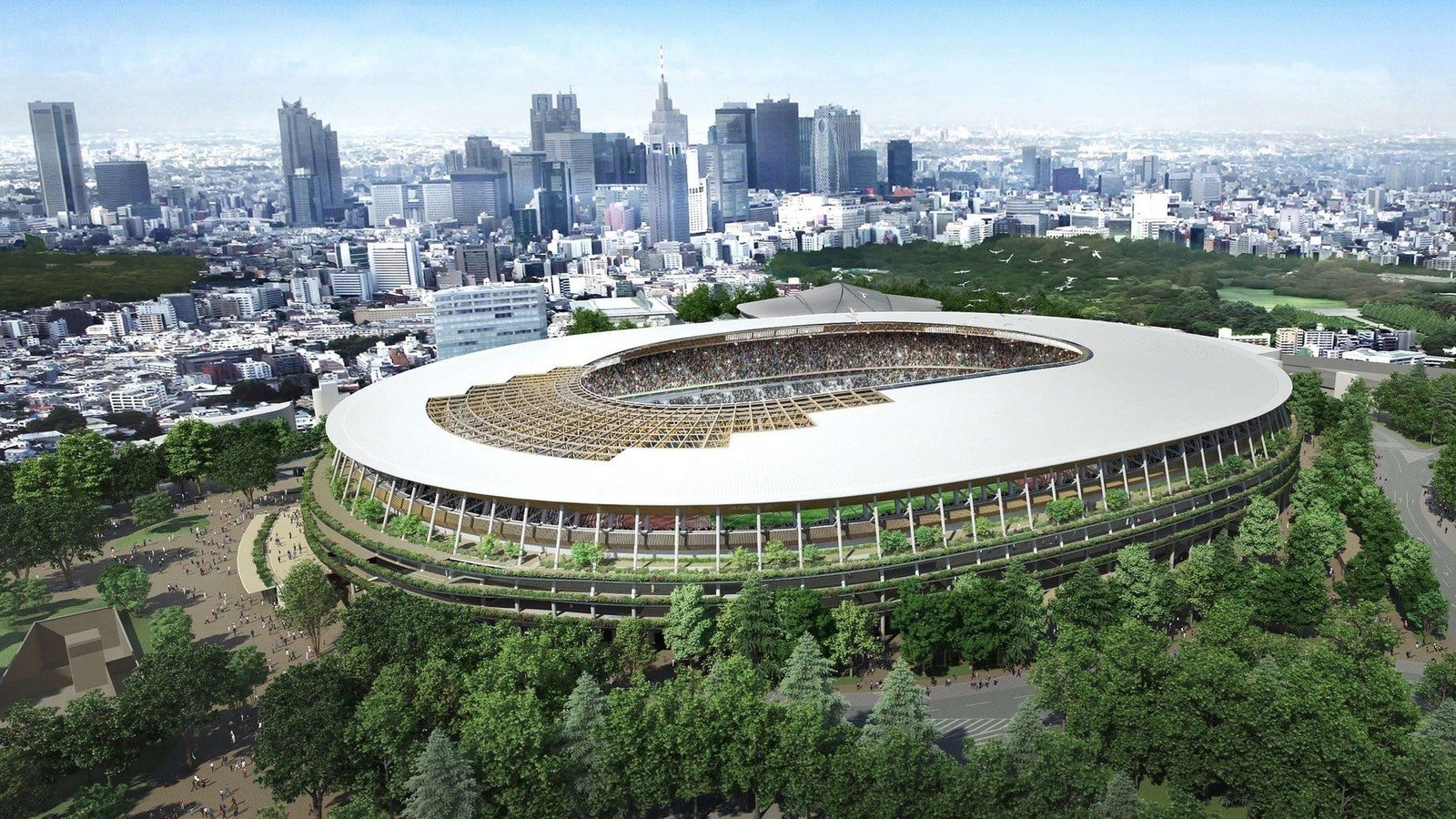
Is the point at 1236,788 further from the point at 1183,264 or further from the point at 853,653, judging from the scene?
the point at 1183,264

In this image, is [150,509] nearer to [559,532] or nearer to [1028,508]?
[559,532]

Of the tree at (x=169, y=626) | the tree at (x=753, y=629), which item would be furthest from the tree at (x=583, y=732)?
the tree at (x=169, y=626)

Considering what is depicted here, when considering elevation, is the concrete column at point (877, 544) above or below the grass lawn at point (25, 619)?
above

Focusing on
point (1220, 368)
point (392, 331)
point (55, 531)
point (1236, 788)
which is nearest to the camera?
point (1236, 788)

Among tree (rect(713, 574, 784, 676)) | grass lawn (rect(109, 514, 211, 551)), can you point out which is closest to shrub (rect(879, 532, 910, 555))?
tree (rect(713, 574, 784, 676))

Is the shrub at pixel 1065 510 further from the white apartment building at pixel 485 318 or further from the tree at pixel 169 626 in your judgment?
the white apartment building at pixel 485 318

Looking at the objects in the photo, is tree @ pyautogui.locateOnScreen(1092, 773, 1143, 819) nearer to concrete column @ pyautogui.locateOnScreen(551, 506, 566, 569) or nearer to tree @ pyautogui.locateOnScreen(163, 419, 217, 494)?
concrete column @ pyautogui.locateOnScreen(551, 506, 566, 569)

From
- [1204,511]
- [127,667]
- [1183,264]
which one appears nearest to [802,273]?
[1183,264]
